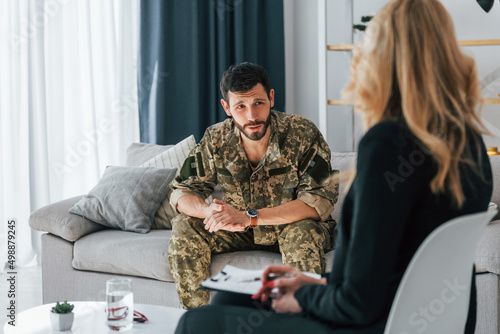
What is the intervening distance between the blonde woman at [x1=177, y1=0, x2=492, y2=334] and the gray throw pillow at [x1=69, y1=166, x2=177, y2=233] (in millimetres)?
1591

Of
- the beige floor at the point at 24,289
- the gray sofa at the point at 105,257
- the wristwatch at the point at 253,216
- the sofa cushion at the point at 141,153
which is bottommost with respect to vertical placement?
the beige floor at the point at 24,289

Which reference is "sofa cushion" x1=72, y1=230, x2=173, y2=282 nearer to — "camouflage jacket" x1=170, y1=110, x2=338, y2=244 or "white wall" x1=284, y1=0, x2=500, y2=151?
"camouflage jacket" x1=170, y1=110, x2=338, y2=244

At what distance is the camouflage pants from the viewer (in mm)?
A: 2029

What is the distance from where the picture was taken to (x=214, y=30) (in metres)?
3.89

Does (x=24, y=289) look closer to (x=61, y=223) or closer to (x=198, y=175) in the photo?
(x=61, y=223)

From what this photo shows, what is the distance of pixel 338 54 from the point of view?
13.1 ft

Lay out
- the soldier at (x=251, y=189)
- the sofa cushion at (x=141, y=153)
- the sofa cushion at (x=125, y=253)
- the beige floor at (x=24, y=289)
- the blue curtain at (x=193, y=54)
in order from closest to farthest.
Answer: the soldier at (x=251, y=189), the sofa cushion at (x=125, y=253), the beige floor at (x=24, y=289), the sofa cushion at (x=141, y=153), the blue curtain at (x=193, y=54)

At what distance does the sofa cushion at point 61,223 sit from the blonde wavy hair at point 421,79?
5.96 feet

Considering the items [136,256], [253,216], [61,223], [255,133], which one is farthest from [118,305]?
[61,223]

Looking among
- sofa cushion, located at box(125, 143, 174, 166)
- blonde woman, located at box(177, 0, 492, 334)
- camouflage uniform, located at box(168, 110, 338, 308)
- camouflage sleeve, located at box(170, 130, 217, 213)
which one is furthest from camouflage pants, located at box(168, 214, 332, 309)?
blonde woman, located at box(177, 0, 492, 334)

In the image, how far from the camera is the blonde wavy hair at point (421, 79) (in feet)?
3.16

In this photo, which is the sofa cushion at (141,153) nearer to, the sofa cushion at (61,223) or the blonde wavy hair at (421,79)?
the sofa cushion at (61,223)

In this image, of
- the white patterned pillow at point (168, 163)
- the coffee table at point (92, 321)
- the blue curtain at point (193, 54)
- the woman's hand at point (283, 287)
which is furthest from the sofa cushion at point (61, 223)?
the woman's hand at point (283, 287)

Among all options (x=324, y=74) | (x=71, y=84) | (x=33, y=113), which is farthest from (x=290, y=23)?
(x=33, y=113)
